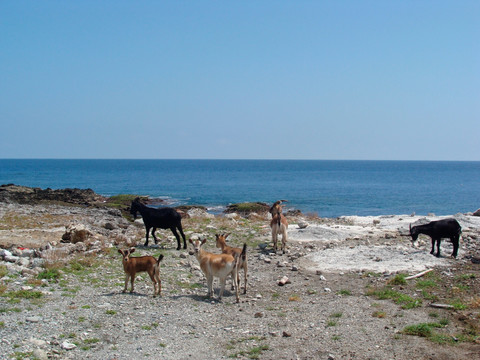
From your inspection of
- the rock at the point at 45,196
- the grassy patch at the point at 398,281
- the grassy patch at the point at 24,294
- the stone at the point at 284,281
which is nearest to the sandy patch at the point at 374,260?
the grassy patch at the point at 398,281

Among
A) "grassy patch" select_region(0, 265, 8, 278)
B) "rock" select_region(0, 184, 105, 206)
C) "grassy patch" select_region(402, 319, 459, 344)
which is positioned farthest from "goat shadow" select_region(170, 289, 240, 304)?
"rock" select_region(0, 184, 105, 206)

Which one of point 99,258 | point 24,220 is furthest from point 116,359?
point 24,220

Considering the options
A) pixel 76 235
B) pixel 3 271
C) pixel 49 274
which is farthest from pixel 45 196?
pixel 49 274

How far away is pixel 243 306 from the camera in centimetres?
1130

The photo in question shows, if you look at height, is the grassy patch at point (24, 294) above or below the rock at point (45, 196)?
above

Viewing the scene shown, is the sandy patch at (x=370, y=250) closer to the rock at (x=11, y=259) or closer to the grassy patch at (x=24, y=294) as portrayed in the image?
the grassy patch at (x=24, y=294)

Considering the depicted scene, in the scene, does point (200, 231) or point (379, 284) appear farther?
point (200, 231)

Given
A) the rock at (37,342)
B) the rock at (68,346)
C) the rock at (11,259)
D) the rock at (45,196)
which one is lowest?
the rock at (45,196)

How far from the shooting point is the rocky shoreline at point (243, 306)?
8.41m

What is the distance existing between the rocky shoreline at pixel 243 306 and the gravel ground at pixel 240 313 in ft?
0.09

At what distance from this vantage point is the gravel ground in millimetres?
8328

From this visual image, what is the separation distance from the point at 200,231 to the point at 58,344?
13227mm

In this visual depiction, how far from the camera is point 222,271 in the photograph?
11500 mm

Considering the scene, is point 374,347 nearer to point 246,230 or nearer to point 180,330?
point 180,330
